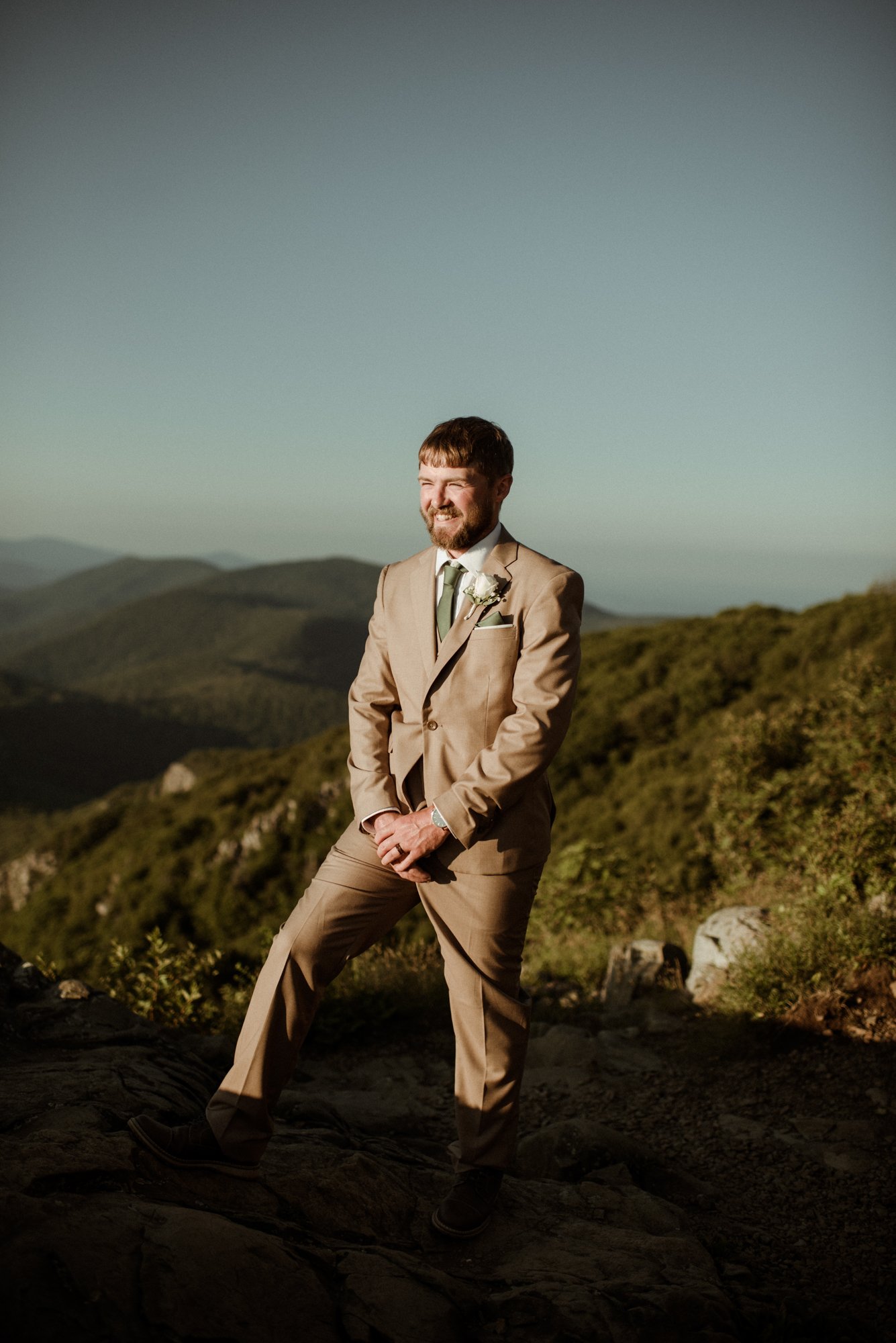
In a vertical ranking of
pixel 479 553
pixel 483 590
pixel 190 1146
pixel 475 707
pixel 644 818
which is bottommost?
pixel 644 818

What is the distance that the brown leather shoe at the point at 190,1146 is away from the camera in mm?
2727

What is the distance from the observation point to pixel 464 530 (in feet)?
9.57

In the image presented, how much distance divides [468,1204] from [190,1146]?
0.92 meters

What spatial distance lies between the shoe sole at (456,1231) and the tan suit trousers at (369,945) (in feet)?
0.57

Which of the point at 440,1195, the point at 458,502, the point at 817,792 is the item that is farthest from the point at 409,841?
the point at 817,792

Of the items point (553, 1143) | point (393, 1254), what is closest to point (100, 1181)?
point (393, 1254)

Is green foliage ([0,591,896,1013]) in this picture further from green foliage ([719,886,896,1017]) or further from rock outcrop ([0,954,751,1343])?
rock outcrop ([0,954,751,1343])

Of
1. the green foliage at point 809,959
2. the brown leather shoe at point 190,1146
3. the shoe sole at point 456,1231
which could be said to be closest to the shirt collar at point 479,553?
the brown leather shoe at point 190,1146

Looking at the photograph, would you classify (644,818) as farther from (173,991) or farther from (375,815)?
(375,815)

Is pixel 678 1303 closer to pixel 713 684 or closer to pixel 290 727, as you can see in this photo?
pixel 713 684

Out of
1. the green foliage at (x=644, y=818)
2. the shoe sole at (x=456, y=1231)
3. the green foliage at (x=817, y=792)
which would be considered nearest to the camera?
the shoe sole at (x=456, y=1231)

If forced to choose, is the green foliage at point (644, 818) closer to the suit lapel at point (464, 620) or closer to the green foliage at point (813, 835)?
the green foliage at point (813, 835)

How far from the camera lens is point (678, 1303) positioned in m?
2.43

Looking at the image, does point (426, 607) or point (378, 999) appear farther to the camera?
point (378, 999)
